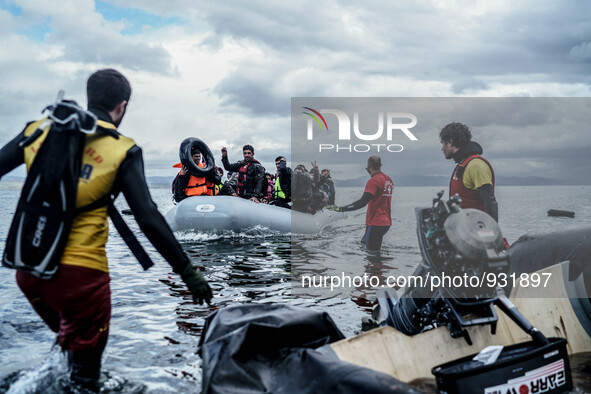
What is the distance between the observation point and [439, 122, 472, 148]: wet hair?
390 cm

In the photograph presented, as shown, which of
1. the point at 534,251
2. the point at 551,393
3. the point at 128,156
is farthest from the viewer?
the point at 534,251

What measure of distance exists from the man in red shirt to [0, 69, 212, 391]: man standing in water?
13.6 feet

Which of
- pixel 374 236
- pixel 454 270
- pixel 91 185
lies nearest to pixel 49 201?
pixel 91 185

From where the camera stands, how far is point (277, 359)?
266cm

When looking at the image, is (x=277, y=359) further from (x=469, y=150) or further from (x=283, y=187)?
(x=283, y=187)

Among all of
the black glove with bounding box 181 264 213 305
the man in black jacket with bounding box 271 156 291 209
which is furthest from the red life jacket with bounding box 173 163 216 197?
the black glove with bounding box 181 264 213 305

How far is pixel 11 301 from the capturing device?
238 inches

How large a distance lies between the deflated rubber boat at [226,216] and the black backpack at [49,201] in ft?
30.1

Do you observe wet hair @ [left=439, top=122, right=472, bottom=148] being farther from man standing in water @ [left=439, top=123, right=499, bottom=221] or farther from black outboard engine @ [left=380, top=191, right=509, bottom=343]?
black outboard engine @ [left=380, top=191, right=509, bottom=343]

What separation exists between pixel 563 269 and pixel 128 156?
3.62 metres

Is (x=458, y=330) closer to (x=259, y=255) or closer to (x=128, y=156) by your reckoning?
(x=128, y=156)

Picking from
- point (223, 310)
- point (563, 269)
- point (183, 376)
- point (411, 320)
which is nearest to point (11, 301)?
point (183, 376)

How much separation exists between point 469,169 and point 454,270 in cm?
111

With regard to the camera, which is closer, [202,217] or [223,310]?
[223,310]
